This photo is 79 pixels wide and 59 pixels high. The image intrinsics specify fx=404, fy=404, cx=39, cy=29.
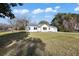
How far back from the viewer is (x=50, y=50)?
19.0ft

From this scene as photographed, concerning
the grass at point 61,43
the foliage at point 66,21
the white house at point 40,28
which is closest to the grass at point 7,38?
the white house at point 40,28

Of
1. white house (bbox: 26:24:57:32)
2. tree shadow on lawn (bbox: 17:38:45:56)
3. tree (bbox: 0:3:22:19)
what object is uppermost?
tree (bbox: 0:3:22:19)

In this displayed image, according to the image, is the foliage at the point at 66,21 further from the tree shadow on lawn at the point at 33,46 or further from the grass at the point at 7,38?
the grass at the point at 7,38

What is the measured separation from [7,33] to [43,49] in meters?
0.57

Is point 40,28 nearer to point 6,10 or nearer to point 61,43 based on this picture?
point 61,43

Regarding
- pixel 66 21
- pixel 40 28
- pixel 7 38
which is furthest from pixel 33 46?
pixel 66 21

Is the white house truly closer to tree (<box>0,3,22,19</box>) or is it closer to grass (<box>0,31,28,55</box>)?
grass (<box>0,31,28,55</box>)

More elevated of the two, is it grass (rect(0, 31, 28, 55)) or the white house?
the white house

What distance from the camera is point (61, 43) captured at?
582 cm

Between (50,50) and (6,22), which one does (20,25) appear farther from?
(50,50)

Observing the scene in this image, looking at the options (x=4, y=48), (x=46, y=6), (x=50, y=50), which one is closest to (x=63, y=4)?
(x=46, y=6)

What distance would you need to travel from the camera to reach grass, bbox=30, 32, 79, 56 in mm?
5777

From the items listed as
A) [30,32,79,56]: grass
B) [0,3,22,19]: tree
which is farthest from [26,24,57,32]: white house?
[0,3,22,19]: tree

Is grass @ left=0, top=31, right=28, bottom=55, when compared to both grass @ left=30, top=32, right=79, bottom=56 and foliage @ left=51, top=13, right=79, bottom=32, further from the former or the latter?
foliage @ left=51, top=13, right=79, bottom=32
